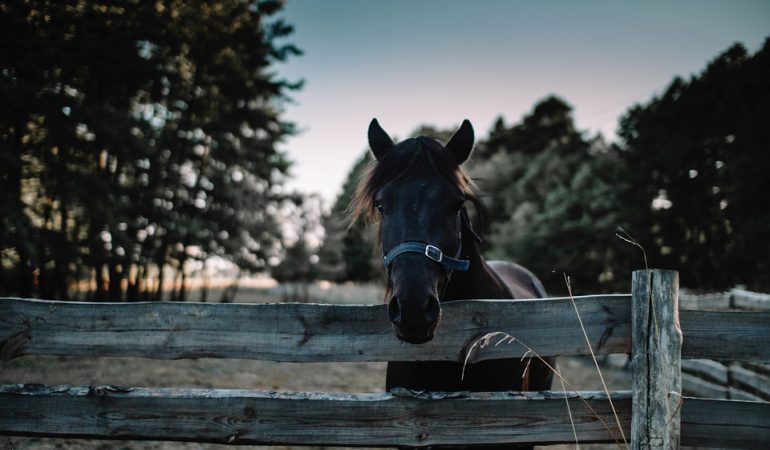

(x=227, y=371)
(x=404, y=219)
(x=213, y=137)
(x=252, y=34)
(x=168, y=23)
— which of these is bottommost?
(x=227, y=371)

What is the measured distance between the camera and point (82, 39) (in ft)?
33.7

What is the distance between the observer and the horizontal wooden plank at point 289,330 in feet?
7.31

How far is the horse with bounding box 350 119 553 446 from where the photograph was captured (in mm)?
1849

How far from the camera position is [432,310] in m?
1.86

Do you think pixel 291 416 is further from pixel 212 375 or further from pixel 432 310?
pixel 212 375

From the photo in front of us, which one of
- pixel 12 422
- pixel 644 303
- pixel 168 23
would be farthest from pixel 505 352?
pixel 168 23

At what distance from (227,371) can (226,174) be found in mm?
10659

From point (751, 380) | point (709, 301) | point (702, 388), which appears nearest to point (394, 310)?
point (751, 380)

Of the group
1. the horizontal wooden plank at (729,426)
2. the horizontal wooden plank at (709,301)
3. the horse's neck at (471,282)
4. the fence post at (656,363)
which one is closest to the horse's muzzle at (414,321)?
the horse's neck at (471,282)

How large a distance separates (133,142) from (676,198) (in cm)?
2202

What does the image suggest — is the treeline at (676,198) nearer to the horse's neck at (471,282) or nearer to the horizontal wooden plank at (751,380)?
the horizontal wooden plank at (751,380)

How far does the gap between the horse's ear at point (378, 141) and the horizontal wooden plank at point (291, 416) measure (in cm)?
151

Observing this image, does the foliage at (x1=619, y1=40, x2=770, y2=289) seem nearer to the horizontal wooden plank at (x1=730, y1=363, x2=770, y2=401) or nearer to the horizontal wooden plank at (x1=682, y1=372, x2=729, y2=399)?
the horizontal wooden plank at (x1=682, y1=372, x2=729, y2=399)

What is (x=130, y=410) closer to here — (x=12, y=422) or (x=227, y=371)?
(x=12, y=422)
